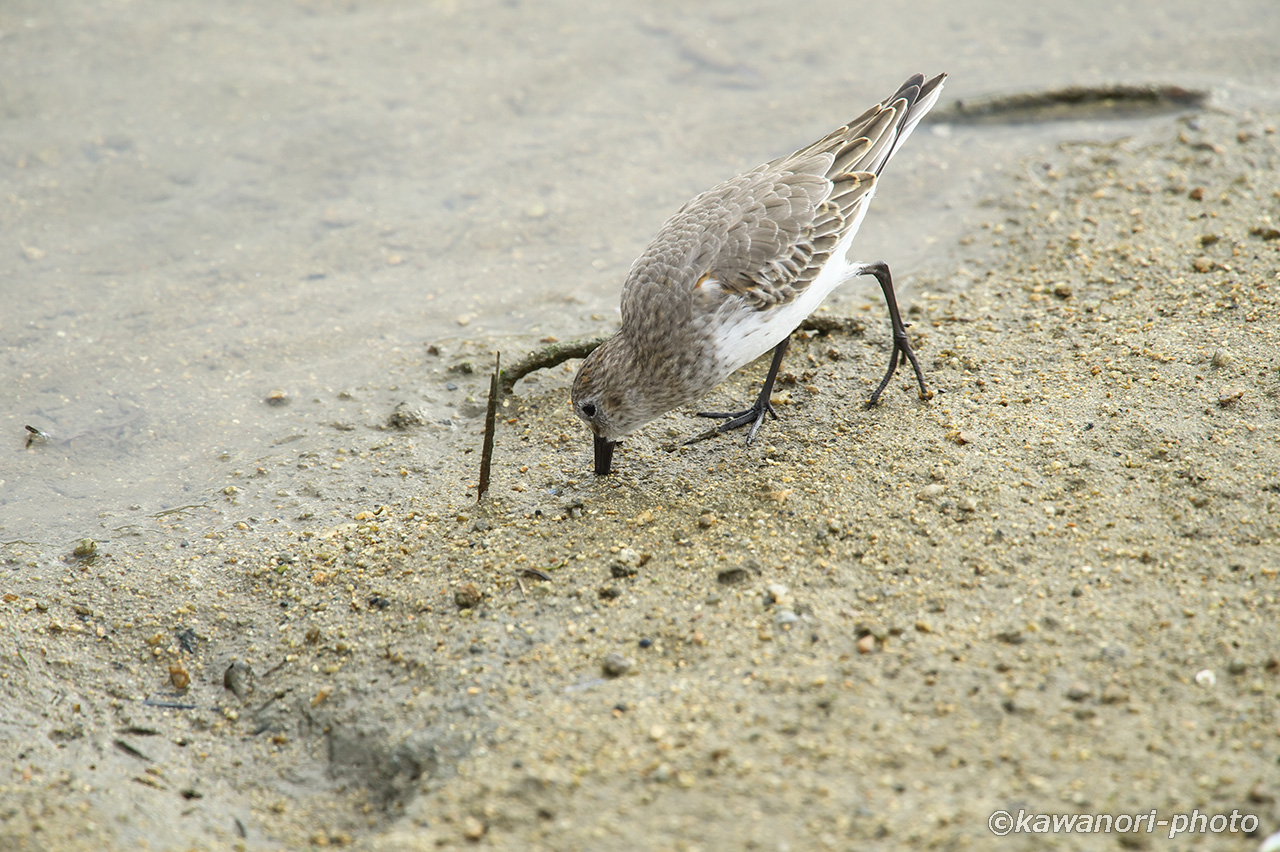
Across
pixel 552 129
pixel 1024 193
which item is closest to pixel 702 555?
pixel 1024 193

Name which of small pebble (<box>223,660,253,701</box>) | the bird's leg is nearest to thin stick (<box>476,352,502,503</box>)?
the bird's leg

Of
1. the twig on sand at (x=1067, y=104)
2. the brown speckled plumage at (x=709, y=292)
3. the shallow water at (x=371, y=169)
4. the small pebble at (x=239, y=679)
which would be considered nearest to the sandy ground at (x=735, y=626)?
the small pebble at (x=239, y=679)

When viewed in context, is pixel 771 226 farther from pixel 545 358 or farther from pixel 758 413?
pixel 545 358

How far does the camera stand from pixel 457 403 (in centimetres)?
557

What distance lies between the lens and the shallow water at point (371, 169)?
221 inches

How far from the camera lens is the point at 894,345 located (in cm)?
518

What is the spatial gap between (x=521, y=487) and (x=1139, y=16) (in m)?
7.72

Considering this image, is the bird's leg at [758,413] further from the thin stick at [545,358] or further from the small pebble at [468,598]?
the small pebble at [468,598]

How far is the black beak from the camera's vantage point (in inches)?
187

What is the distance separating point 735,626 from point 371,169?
536 centimetres

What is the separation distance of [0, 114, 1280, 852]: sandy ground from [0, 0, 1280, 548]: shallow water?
2.37 feet

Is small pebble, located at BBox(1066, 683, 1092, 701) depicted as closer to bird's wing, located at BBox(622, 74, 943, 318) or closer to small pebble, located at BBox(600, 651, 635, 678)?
small pebble, located at BBox(600, 651, 635, 678)

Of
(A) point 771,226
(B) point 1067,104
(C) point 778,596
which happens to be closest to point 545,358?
(A) point 771,226

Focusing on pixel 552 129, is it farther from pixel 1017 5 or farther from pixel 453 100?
pixel 1017 5
